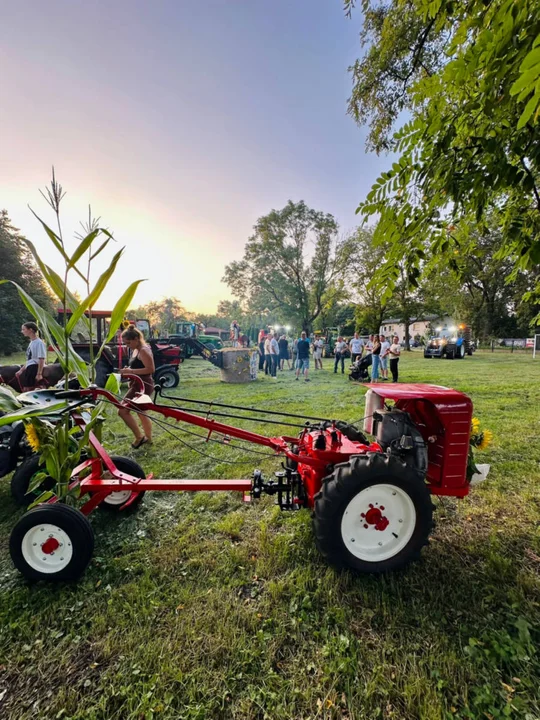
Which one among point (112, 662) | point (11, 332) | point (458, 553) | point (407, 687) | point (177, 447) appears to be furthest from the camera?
point (11, 332)

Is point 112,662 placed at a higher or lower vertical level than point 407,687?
lower


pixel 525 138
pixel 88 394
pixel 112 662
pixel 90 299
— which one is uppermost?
pixel 525 138

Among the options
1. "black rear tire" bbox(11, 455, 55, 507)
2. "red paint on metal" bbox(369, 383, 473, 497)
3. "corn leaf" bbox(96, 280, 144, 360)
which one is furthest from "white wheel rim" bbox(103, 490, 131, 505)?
"red paint on metal" bbox(369, 383, 473, 497)

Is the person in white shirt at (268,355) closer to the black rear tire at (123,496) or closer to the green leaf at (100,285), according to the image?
the black rear tire at (123,496)

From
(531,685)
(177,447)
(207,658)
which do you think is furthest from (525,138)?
(177,447)

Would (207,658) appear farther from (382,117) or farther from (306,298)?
(306,298)

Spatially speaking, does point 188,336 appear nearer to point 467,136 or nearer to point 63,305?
point 63,305

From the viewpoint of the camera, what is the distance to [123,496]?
318 cm

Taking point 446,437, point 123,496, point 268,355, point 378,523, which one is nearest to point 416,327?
point 268,355

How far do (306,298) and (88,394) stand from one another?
33.9 m

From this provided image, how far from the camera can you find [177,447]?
16.1 ft

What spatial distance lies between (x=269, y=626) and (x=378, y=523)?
944mm

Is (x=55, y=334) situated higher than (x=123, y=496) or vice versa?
(x=55, y=334)

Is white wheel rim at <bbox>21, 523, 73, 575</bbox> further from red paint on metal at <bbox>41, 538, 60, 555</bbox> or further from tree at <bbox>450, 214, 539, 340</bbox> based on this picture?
tree at <bbox>450, 214, 539, 340</bbox>
